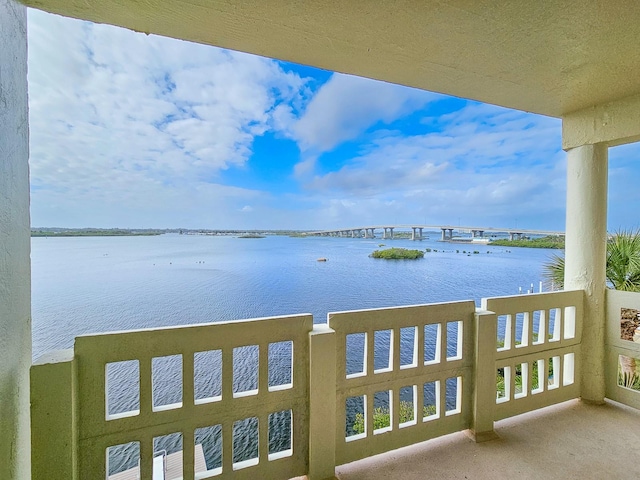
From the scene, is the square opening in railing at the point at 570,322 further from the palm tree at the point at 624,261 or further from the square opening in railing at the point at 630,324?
the palm tree at the point at 624,261

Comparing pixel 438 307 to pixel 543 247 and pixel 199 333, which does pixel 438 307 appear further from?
pixel 543 247

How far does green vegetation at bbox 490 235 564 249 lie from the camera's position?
12.3 ft

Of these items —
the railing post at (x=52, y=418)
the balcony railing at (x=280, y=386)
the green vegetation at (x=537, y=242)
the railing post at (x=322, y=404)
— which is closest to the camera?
the railing post at (x=52, y=418)

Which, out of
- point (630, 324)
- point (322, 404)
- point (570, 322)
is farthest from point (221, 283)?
point (630, 324)

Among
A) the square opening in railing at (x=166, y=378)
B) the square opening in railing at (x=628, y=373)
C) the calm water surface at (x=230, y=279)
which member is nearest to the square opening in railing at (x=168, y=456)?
the square opening in railing at (x=166, y=378)

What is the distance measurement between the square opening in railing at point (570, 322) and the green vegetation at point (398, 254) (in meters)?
3.08

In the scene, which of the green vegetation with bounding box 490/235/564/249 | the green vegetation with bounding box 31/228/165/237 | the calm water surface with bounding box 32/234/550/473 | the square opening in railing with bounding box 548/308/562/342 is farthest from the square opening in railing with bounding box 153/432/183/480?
the green vegetation with bounding box 490/235/564/249

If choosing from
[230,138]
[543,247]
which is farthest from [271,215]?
[543,247]

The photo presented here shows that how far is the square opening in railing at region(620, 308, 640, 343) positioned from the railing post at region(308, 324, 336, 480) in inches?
111

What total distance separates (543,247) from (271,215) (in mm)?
6872

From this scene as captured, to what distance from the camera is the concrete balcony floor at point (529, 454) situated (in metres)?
1.71

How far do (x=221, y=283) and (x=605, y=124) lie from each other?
5304mm

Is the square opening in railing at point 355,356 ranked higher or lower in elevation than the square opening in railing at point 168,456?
higher

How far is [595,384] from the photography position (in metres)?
2.53
